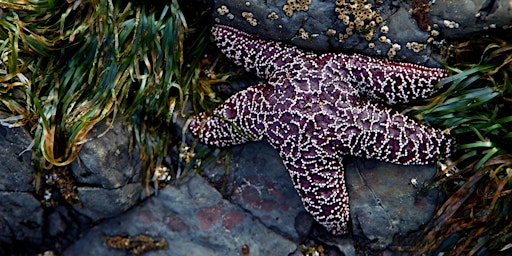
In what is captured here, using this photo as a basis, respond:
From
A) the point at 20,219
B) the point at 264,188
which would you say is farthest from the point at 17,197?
the point at 264,188

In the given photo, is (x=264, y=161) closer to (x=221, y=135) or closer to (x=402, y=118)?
(x=221, y=135)

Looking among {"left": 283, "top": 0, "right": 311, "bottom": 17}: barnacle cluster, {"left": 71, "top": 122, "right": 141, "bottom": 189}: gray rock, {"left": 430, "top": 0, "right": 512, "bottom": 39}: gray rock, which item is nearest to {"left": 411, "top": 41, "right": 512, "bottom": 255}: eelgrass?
{"left": 430, "top": 0, "right": 512, "bottom": 39}: gray rock

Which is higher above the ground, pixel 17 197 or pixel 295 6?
pixel 295 6

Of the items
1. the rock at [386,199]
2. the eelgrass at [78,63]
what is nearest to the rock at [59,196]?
the eelgrass at [78,63]

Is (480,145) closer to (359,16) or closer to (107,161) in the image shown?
(359,16)

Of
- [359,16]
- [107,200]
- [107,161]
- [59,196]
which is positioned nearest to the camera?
[359,16]

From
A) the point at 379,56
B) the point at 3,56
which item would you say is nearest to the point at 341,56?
the point at 379,56

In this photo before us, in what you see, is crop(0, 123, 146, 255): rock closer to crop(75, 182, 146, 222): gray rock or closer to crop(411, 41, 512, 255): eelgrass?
crop(75, 182, 146, 222): gray rock
